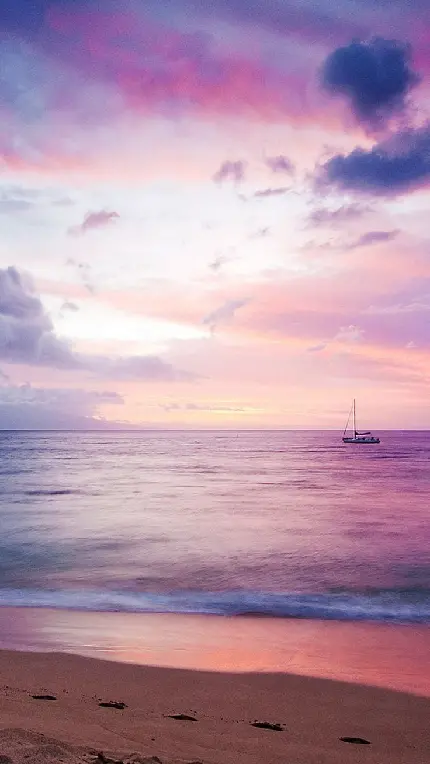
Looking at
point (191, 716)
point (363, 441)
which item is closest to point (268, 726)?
point (191, 716)

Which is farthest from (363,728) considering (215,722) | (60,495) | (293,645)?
(60,495)

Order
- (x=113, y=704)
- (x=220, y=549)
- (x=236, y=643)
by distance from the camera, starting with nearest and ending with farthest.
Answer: (x=113, y=704)
(x=236, y=643)
(x=220, y=549)

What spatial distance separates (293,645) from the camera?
10.9 m

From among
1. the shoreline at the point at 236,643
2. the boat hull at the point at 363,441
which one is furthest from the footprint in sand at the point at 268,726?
the boat hull at the point at 363,441

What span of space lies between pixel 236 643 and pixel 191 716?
3.78 meters

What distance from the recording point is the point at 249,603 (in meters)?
14.5

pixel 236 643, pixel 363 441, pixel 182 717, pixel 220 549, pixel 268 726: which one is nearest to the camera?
pixel 268 726

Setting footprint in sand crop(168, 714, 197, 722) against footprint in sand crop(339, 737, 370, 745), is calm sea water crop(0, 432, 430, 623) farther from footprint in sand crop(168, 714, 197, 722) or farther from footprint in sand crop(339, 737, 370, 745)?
footprint in sand crop(339, 737, 370, 745)

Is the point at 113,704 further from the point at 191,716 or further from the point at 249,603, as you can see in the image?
the point at 249,603

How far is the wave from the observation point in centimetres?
1348

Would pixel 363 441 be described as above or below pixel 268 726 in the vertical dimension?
below

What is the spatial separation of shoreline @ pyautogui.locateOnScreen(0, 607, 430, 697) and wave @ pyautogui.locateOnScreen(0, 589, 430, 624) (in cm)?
60

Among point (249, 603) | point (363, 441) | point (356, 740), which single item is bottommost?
point (363, 441)

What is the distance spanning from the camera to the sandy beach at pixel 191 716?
19.4ft
